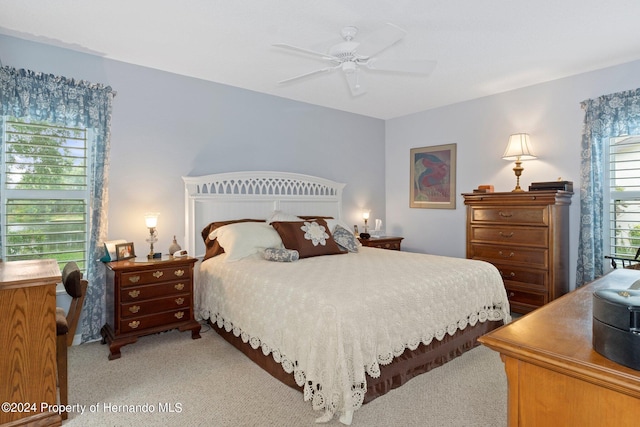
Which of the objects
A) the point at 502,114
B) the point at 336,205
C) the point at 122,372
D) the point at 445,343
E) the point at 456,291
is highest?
the point at 502,114

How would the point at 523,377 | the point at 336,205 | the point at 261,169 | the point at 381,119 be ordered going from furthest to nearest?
the point at 381,119 < the point at 336,205 < the point at 261,169 < the point at 523,377

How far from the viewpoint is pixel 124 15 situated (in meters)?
2.59

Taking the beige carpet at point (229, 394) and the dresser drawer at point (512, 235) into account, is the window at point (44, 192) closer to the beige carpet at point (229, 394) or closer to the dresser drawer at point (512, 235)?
the beige carpet at point (229, 394)

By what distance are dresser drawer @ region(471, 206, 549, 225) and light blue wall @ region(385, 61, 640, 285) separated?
1.84 ft

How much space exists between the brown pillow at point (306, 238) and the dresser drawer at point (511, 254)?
1588mm

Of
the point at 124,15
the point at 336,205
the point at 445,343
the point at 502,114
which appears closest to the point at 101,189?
the point at 124,15

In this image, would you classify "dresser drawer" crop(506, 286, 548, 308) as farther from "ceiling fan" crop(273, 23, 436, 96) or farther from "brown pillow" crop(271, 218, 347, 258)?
"ceiling fan" crop(273, 23, 436, 96)

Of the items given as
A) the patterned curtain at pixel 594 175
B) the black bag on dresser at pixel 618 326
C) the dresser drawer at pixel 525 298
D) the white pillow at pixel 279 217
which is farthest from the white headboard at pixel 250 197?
the black bag on dresser at pixel 618 326

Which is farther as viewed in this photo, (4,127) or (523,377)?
(4,127)

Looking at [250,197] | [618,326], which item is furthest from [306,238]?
[618,326]

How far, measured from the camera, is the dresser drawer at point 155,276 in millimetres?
2961

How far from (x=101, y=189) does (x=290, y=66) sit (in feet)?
6.86

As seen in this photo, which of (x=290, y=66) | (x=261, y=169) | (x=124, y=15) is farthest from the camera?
(x=261, y=169)

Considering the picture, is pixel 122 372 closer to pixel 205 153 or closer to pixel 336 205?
pixel 205 153
